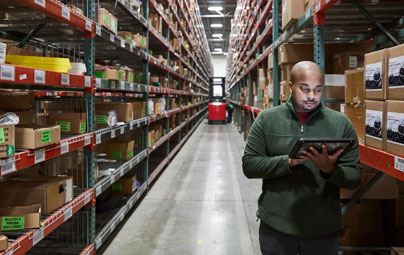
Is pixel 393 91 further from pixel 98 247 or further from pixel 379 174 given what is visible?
pixel 98 247

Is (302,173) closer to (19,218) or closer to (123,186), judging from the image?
(19,218)

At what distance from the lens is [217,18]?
2145 centimetres

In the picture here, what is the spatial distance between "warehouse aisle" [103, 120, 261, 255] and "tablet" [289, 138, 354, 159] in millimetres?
1876

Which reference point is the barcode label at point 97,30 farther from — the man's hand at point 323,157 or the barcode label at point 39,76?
the man's hand at point 323,157

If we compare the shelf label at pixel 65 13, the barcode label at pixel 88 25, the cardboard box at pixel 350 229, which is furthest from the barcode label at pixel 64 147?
the cardboard box at pixel 350 229

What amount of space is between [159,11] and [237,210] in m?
3.41

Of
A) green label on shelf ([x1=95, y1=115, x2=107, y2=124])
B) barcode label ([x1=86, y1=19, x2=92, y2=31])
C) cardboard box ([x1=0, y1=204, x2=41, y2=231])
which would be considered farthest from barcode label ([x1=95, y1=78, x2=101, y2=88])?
cardboard box ([x1=0, y1=204, x2=41, y2=231])

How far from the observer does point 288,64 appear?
3660 mm

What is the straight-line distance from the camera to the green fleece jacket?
1.61 m

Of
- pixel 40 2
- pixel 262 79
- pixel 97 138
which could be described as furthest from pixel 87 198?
pixel 262 79

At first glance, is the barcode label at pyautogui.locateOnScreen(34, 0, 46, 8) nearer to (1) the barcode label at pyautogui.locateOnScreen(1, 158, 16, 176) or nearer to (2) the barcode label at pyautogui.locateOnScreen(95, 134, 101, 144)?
(1) the barcode label at pyautogui.locateOnScreen(1, 158, 16, 176)

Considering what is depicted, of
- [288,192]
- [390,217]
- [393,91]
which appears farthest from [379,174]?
[288,192]

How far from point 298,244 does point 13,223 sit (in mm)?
1518

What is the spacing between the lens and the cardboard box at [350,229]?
8.91 feet
